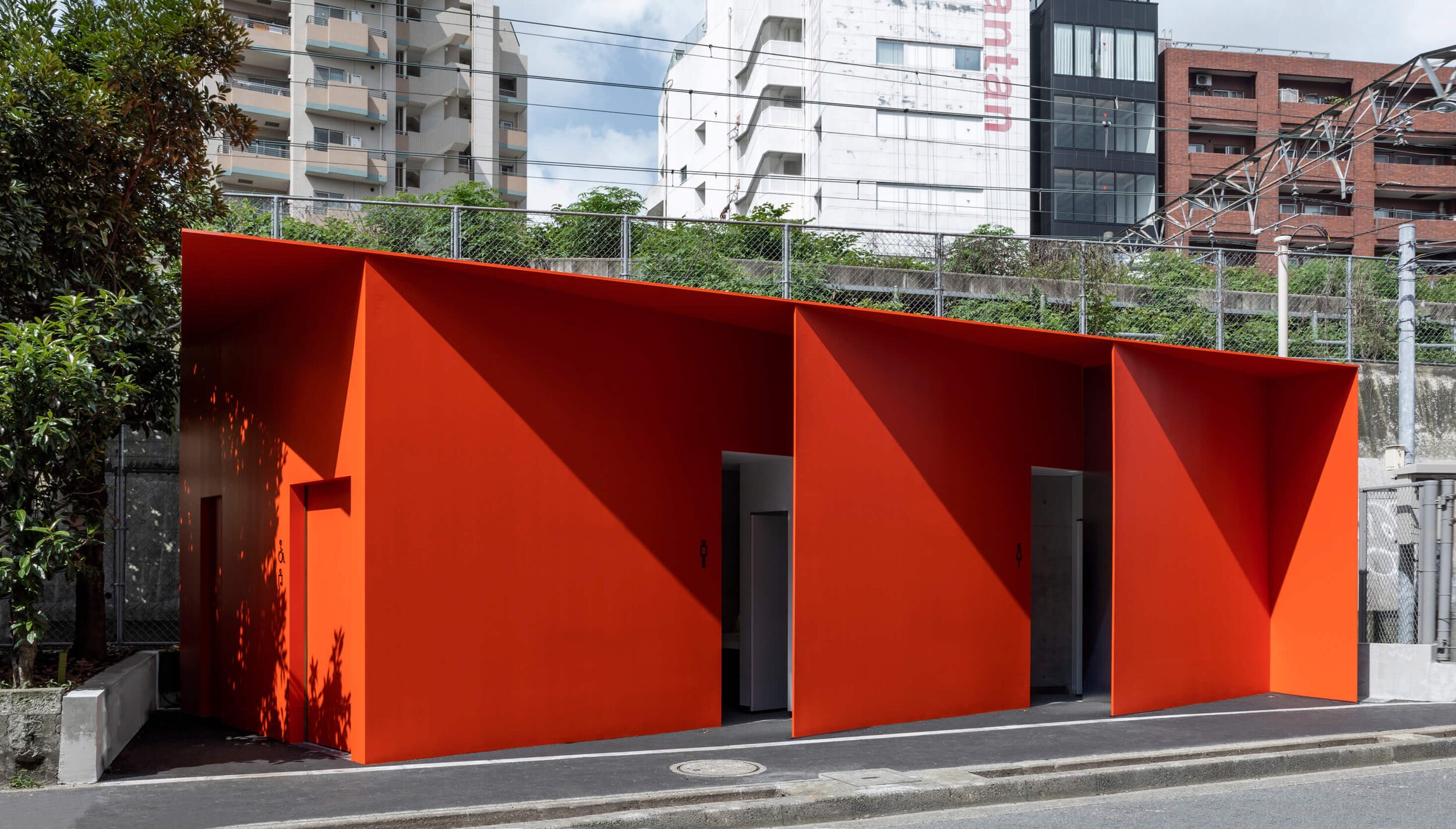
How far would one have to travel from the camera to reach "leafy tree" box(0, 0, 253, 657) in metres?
9.34

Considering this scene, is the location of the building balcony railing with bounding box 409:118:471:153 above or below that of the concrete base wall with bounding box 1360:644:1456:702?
above

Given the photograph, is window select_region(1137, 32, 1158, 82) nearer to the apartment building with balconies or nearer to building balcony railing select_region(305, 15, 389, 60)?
the apartment building with balconies

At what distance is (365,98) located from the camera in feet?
188

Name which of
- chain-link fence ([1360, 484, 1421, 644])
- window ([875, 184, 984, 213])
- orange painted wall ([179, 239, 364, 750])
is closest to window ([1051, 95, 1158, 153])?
window ([875, 184, 984, 213])

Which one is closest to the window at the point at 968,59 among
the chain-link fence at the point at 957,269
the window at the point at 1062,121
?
the window at the point at 1062,121

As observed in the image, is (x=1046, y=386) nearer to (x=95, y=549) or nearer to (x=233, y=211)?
(x=95, y=549)

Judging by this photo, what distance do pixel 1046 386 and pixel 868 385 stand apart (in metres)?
2.72

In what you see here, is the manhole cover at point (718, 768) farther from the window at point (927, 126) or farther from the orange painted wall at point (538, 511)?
the window at point (927, 126)

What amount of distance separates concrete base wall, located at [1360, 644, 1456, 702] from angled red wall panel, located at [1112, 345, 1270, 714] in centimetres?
104

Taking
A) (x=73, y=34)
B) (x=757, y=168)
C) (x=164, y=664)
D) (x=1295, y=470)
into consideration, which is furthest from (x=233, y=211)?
(x=757, y=168)

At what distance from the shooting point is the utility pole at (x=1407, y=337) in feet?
55.0

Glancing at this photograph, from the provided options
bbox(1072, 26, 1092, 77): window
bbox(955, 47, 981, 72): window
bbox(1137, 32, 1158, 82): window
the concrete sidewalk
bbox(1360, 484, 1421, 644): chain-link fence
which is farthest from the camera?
bbox(1137, 32, 1158, 82): window

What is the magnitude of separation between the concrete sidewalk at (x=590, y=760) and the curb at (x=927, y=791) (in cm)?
20

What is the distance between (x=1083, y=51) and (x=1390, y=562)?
146 feet
